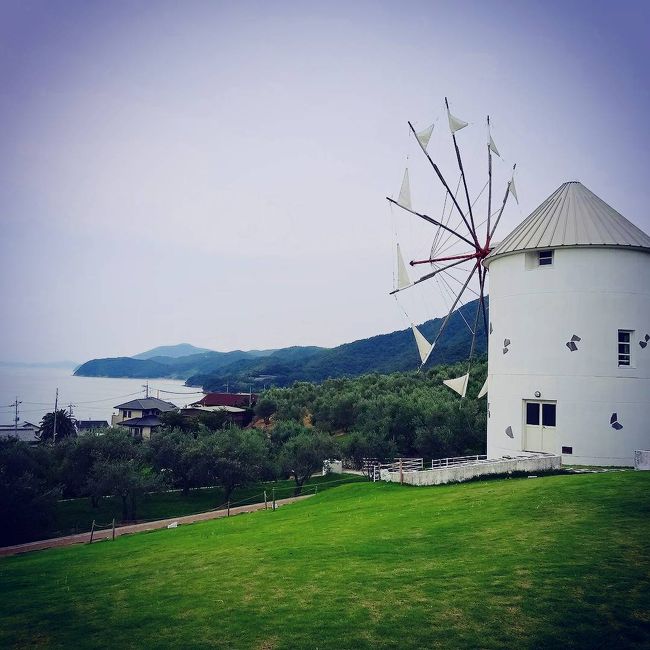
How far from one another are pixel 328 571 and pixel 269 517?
35.0ft

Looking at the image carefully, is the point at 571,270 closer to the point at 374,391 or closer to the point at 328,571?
the point at 328,571

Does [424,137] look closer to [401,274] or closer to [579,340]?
[401,274]

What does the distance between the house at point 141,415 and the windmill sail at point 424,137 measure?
56.7 m

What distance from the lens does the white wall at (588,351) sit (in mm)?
23328

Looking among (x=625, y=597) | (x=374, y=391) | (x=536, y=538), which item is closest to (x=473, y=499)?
(x=536, y=538)

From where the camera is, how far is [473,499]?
701 inches

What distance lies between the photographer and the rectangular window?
2369cm

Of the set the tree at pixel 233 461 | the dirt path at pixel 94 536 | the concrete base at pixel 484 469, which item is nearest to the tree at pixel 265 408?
the tree at pixel 233 461

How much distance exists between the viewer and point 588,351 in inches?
929

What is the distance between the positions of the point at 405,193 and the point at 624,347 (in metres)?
12.6

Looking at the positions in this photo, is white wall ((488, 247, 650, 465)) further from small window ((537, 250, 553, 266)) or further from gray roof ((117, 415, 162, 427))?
gray roof ((117, 415, 162, 427))

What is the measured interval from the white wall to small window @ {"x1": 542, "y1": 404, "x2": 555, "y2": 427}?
1.37 feet

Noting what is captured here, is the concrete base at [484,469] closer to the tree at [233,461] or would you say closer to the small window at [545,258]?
the small window at [545,258]

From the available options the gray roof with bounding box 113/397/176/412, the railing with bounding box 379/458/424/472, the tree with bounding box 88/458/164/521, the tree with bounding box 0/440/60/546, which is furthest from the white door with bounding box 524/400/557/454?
the gray roof with bounding box 113/397/176/412
